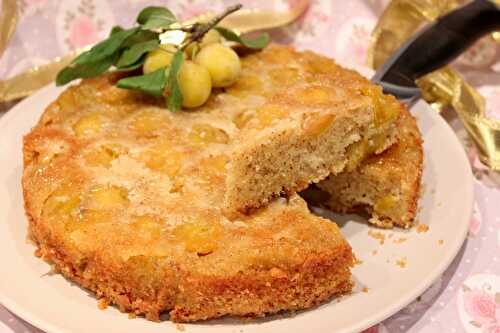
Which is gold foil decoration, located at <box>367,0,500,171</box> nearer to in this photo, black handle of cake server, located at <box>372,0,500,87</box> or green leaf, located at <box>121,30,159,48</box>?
black handle of cake server, located at <box>372,0,500,87</box>

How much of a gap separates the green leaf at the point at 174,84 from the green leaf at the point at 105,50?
0.41 metres

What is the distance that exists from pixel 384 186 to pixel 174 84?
3.73 ft

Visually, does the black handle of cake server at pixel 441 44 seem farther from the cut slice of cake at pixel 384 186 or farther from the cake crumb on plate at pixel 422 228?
the cake crumb on plate at pixel 422 228


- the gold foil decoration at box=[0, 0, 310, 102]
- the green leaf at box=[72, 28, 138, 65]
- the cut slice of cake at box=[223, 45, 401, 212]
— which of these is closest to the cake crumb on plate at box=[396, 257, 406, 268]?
the cut slice of cake at box=[223, 45, 401, 212]

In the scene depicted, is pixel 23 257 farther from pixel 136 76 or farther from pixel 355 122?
pixel 355 122

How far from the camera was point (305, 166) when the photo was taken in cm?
298

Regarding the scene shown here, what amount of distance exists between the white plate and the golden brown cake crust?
0.06m

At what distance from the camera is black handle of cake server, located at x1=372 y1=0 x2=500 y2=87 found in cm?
387

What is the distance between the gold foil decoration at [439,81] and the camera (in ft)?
12.5

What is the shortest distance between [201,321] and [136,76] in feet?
4.80

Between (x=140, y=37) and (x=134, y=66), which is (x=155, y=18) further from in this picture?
(x=134, y=66)

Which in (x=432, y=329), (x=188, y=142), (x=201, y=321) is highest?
(x=188, y=142)

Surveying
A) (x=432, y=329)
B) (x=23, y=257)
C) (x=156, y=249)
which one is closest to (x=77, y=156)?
(x=23, y=257)

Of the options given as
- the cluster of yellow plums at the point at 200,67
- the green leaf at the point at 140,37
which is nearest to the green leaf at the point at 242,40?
the cluster of yellow plums at the point at 200,67
